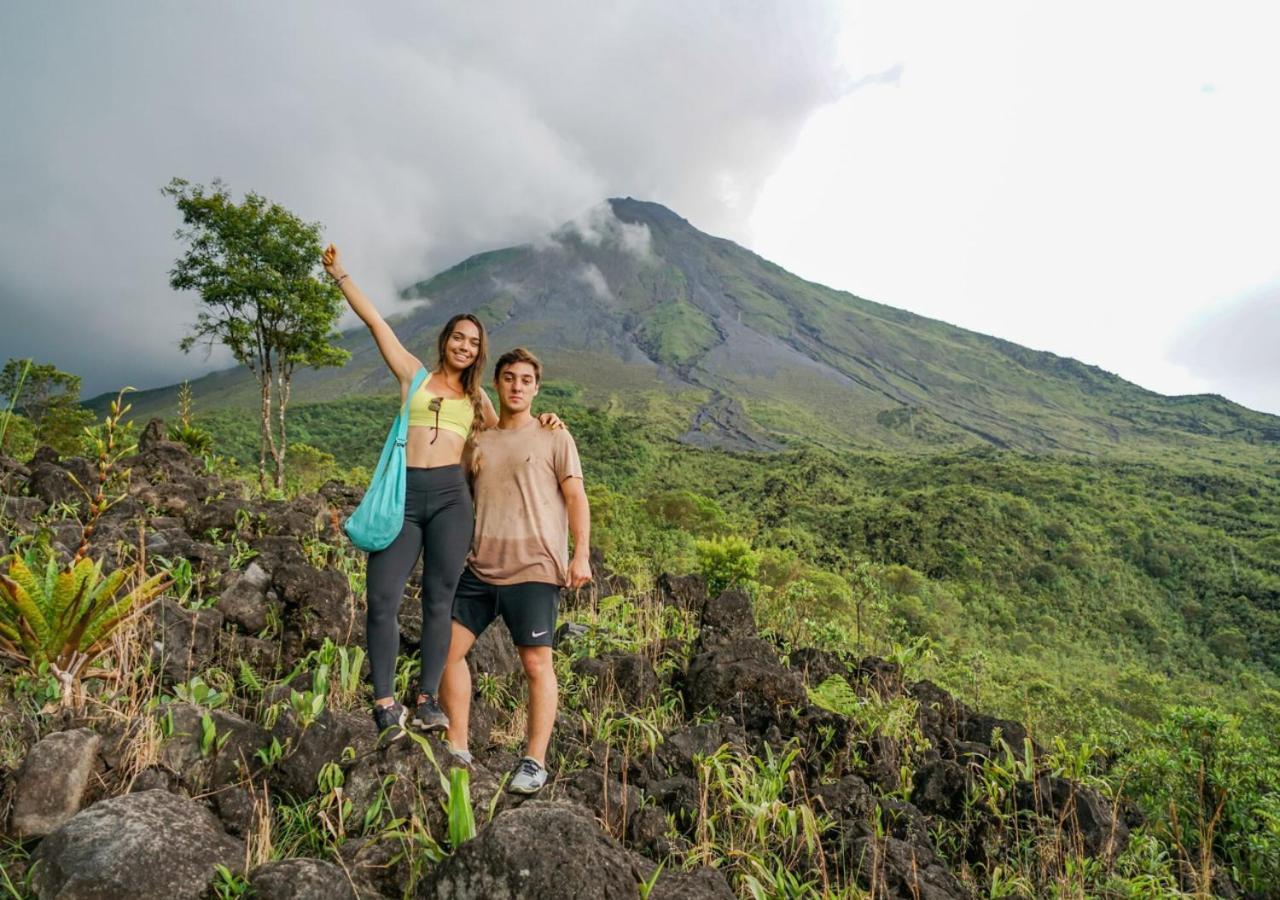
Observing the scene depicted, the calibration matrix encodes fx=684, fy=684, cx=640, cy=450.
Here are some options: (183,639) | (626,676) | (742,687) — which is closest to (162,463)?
(183,639)

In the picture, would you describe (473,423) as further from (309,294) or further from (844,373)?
(844,373)

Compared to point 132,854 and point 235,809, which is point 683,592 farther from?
point 132,854

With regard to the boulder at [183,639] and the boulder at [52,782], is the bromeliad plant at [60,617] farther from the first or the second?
the boulder at [52,782]

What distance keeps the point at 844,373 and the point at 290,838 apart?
109034 millimetres

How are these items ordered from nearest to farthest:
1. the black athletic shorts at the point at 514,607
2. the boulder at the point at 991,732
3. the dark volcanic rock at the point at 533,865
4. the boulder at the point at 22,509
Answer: the dark volcanic rock at the point at 533,865
the black athletic shorts at the point at 514,607
the boulder at the point at 991,732
the boulder at the point at 22,509

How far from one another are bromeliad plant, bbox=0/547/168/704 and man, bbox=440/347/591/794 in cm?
134

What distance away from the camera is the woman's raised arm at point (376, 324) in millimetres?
2871

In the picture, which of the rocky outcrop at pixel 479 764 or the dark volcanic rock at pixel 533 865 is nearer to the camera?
the dark volcanic rock at pixel 533 865

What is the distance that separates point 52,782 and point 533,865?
4.90 ft

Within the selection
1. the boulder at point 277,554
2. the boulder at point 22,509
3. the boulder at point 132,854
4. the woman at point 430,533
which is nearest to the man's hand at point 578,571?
the woman at point 430,533

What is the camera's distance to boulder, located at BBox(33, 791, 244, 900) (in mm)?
1623

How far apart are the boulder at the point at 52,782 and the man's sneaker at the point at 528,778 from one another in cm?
129

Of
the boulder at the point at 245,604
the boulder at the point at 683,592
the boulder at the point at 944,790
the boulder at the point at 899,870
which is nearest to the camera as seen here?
the boulder at the point at 899,870

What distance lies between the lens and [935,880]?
2.50m
